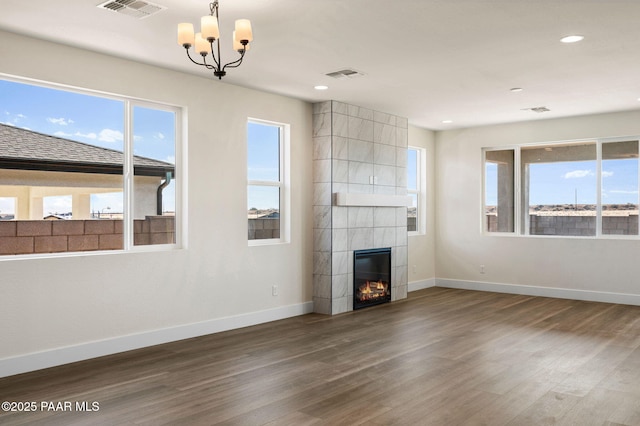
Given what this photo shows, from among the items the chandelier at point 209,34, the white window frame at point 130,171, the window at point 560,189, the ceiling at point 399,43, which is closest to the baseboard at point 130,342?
the white window frame at point 130,171

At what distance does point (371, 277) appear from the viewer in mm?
7297

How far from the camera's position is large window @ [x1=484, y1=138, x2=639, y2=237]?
7.52 m

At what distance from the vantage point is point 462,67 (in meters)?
5.15

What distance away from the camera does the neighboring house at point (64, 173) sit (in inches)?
170

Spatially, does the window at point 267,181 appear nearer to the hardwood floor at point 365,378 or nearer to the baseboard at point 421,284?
the hardwood floor at point 365,378

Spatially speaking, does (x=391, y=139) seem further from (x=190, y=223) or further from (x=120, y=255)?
(x=120, y=255)

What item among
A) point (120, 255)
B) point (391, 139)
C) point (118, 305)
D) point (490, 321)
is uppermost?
point (391, 139)

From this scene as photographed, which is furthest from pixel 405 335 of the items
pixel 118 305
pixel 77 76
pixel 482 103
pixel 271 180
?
pixel 77 76

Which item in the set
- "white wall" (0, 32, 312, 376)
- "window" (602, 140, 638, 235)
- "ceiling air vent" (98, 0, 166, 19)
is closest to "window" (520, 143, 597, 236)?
"window" (602, 140, 638, 235)

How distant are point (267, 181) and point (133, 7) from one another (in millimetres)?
2950

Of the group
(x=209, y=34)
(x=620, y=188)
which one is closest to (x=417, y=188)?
(x=620, y=188)

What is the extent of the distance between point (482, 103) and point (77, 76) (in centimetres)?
474

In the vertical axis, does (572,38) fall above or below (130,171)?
above

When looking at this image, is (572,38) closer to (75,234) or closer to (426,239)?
(75,234)
